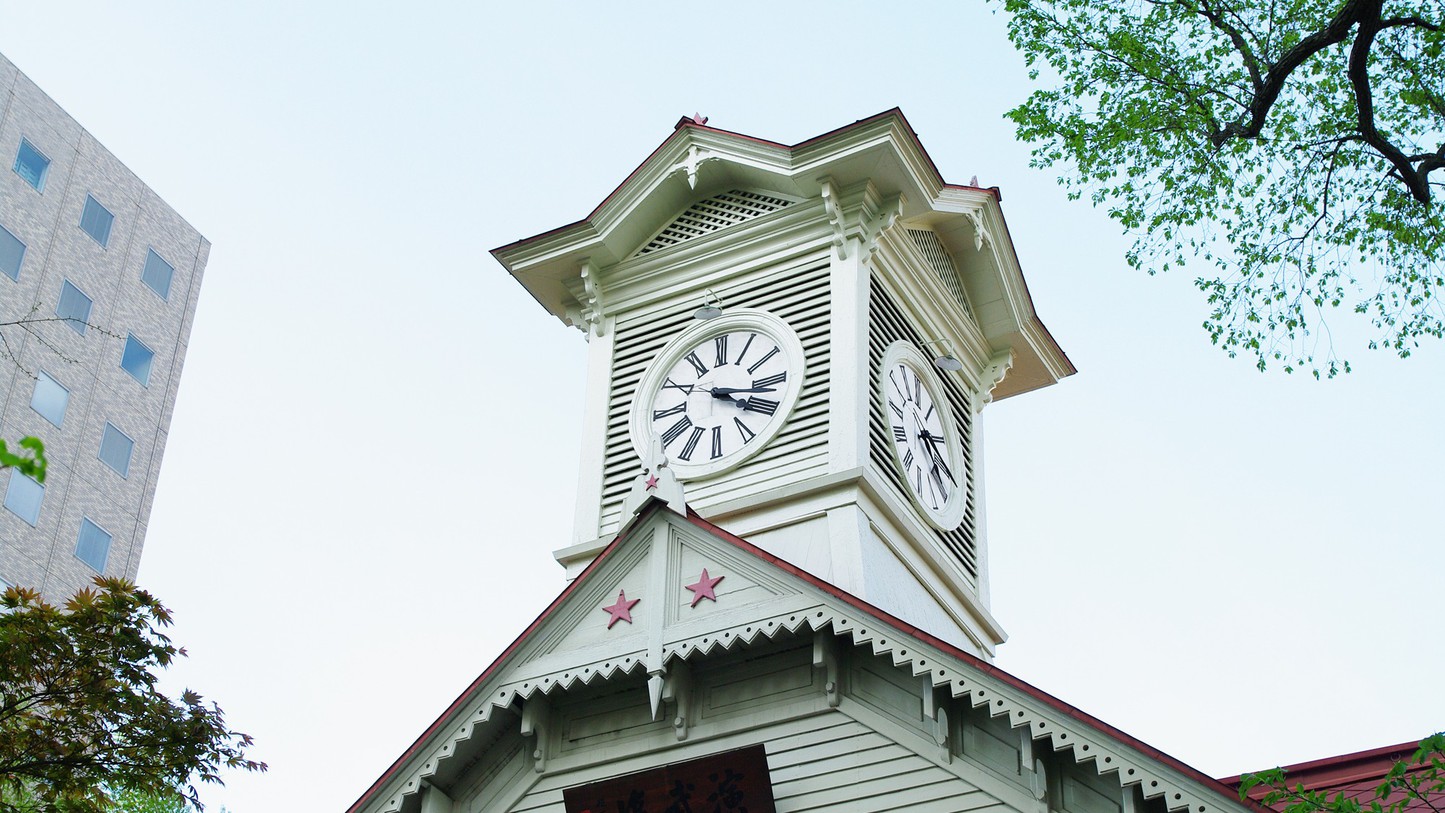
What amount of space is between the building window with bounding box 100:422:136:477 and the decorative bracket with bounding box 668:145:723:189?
38.7 metres

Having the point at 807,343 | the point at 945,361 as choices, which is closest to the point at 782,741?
the point at 807,343

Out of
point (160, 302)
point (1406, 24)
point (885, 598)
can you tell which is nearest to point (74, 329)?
point (160, 302)

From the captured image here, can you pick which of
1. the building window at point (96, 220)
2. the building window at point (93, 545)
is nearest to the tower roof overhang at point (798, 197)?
the building window at point (93, 545)

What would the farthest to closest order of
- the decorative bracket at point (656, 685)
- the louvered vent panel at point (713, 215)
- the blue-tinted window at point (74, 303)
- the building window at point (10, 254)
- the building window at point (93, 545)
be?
the blue-tinted window at point (74, 303) < the building window at point (10, 254) < the building window at point (93, 545) < the louvered vent panel at point (713, 215) < the decorative bracket at point (656, 685)

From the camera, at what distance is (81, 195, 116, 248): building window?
58.2 metres

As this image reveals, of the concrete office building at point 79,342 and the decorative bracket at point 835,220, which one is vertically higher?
the concrete office building at point 79,342

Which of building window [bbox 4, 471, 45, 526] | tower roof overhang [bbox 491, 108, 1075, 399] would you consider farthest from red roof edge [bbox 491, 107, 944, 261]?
building window [bbox 4, 471, 45, 526]

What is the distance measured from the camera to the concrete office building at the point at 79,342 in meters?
52.7

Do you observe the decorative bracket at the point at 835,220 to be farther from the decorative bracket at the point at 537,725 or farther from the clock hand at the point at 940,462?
the decorative bracket at the point at 537,725

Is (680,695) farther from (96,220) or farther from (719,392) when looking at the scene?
(96,220)

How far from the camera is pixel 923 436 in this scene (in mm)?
21203

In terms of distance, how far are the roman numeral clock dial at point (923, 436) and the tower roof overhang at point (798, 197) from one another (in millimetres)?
1743

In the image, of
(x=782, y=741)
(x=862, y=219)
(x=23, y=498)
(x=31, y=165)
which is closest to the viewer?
(x=782, y=741)

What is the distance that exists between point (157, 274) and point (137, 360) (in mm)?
3512
